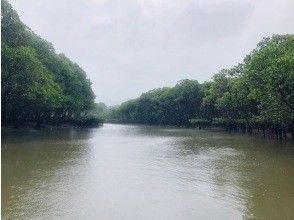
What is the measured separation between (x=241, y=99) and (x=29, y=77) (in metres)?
36.3

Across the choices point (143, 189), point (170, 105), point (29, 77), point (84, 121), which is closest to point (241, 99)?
point (29, 77)

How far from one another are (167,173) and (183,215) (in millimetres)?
8633

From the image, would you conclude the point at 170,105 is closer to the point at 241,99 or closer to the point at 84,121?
the point at 84,121

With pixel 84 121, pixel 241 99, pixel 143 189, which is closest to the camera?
pixel 143 189

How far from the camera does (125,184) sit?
17.2 metres

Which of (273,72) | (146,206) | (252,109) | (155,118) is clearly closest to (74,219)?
(146,206)

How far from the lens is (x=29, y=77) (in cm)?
4416

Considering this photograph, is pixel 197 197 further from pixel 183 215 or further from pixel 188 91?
pixel 188 91

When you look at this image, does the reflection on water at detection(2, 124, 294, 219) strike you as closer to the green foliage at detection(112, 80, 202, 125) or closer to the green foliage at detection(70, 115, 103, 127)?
the green foliage at detection(70, 115, 103, 127)

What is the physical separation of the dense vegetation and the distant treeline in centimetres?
2427

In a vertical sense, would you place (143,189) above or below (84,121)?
below

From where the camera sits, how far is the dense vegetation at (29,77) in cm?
4297

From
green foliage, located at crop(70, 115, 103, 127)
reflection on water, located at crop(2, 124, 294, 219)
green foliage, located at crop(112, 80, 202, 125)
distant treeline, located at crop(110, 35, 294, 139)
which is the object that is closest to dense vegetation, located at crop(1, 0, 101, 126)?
green foliage, located at crop(70, 115, 103, 127)

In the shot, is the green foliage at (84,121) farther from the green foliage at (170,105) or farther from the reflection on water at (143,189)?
the reflection on water at (143,189)
